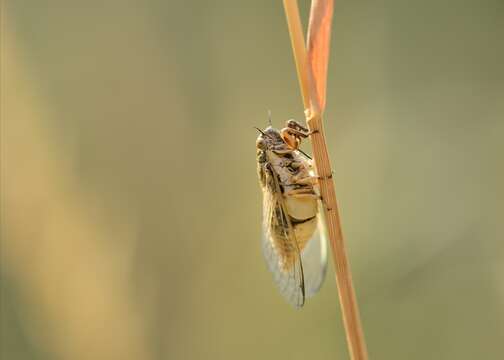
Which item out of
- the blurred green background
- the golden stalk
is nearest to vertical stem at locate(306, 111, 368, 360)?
the golden stalk

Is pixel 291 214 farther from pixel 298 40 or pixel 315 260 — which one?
pixel 298 40

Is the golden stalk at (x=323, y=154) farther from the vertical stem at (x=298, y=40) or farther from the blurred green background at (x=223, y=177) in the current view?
the blurred green background at (x=223, y=177)

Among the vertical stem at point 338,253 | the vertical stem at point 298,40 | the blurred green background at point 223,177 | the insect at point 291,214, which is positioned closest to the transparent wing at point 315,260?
the insect at point 291,214

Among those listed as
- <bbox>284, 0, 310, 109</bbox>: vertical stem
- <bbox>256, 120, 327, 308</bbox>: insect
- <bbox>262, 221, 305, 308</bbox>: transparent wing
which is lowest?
<bbox>262, 221, 305, 308</bbox>: transparent wing

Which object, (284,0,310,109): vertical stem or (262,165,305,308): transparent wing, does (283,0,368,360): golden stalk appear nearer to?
(284,0,310,109): vertical stem

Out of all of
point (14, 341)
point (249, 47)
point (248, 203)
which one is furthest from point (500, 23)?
point (14, 341)

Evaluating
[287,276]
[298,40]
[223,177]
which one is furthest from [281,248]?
[223,177]

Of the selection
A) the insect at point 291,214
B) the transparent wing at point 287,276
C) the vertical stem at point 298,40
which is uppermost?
the vertical stem at point 298,40

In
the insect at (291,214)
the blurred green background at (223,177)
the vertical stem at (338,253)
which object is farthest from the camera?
the blurred green background at (223,177)

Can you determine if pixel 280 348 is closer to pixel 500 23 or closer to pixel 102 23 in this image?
pixel 102 23
